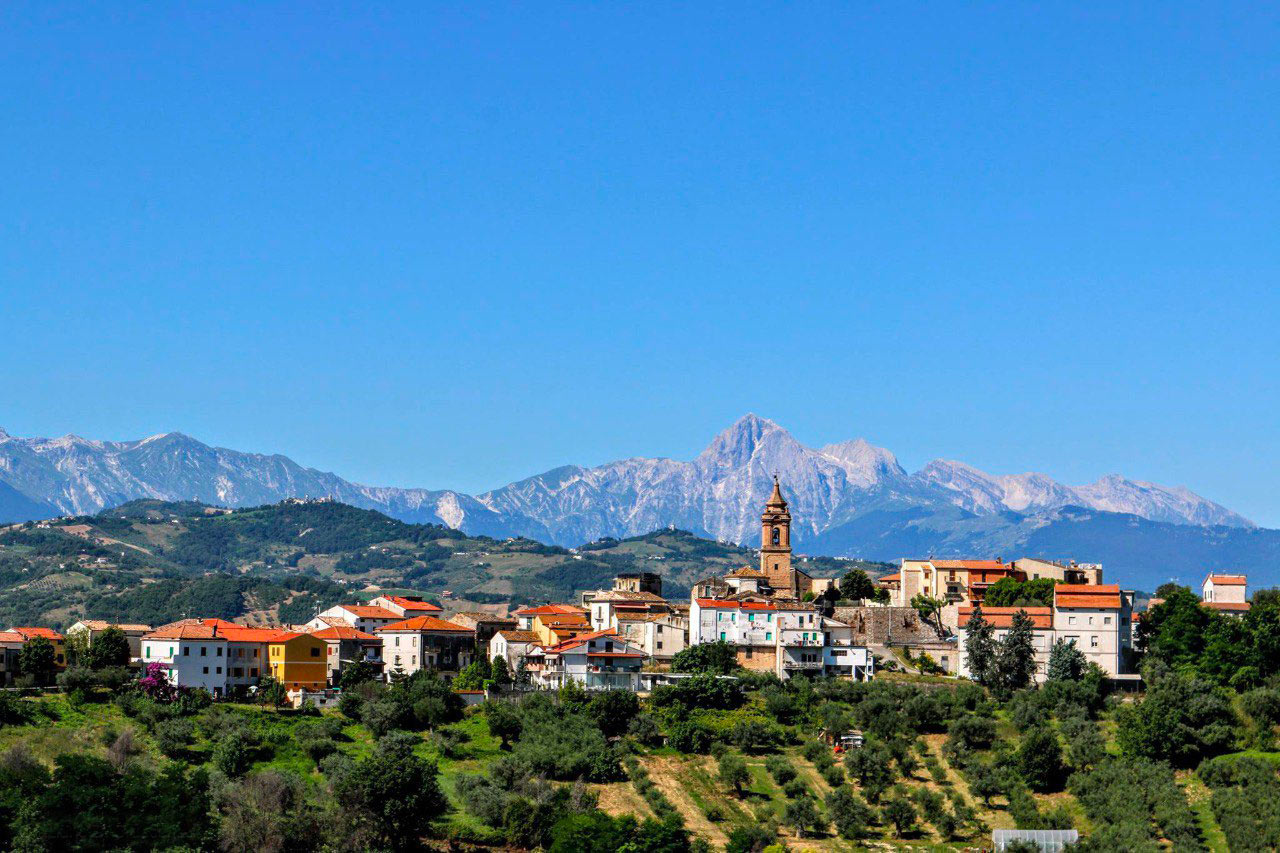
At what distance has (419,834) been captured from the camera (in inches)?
2904

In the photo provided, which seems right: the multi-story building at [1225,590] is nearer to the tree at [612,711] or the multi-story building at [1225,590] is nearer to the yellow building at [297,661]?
the tree at [612,711]

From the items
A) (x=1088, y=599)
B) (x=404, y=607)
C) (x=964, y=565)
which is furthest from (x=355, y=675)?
(x=964, y=565)

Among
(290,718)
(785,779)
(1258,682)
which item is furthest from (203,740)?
(1258,682)

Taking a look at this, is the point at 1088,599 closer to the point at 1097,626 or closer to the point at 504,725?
the point at 1097,626

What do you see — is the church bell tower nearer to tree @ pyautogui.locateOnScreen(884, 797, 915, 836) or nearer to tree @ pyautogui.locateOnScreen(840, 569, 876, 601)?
tree @ pyautogui.locateOnScreen(840, 569, 876, 601)

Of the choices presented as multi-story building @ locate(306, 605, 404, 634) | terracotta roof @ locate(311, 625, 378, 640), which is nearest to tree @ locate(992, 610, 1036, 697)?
terracotta roof @ locate(311, 625, 378, 640)

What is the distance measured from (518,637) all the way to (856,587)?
1165 inches

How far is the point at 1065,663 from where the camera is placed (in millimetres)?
96062

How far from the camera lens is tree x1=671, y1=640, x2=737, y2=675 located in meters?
97.7

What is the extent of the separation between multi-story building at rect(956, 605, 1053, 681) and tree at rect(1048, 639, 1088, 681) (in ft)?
3.63

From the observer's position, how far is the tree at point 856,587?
12181 centimetres

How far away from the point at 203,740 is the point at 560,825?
65.6 ft

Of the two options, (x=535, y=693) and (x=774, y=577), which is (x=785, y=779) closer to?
(x=535, y=693)

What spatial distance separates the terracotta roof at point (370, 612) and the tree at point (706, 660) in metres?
23.7
